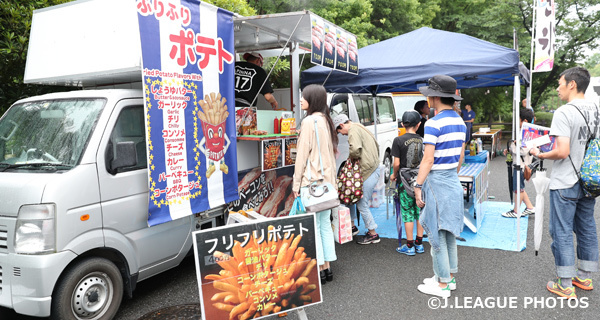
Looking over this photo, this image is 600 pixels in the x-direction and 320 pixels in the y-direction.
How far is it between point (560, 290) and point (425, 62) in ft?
10.9

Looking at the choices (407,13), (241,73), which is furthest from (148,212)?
(407,13)

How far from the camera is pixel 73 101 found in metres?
3.46

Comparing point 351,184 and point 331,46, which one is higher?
point 331,46

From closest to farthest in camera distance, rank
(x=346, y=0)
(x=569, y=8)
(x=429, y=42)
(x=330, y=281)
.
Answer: (x=330, y=281) < (x=429, y=42) < (x=346, y=0) < (x=569, y=8)

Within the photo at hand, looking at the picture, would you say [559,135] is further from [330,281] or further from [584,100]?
[330,281]

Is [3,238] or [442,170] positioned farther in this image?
[442,170]

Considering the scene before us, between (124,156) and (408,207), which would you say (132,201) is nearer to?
(124,156)

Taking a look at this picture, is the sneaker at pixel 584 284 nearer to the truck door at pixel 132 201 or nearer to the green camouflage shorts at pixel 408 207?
the green camouflage shorts at pixel 408 207

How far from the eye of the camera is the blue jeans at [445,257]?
3600mm

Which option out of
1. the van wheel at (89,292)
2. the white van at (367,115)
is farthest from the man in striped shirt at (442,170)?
the white van at (367,115)

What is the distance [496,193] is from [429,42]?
13.5ft

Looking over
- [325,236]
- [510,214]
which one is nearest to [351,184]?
[325,236]

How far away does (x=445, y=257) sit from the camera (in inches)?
143

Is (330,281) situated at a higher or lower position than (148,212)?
lower
